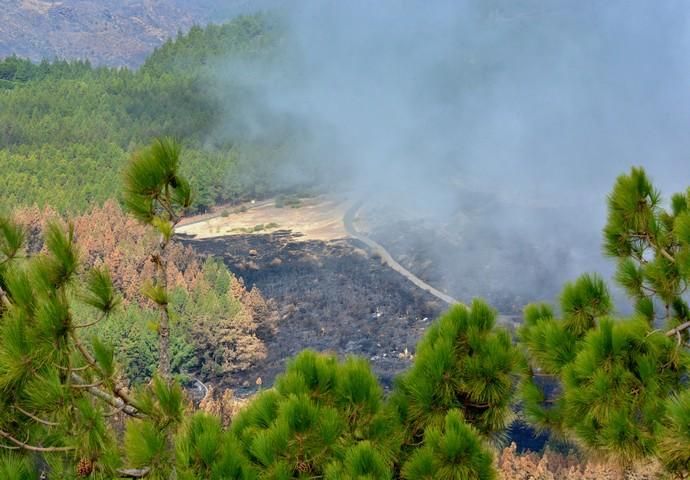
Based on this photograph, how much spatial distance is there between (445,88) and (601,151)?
8208 mm

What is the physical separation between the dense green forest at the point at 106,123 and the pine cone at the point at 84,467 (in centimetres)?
1299

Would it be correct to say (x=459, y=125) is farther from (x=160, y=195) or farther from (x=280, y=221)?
(x=160, y=195)

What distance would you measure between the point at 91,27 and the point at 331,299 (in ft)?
255

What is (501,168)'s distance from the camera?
18.6 meters

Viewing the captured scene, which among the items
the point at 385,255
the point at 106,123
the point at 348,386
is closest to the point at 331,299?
the point at 385,255

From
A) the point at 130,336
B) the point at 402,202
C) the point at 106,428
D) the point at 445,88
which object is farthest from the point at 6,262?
the point at 445,88

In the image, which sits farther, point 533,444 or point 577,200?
point 577,200

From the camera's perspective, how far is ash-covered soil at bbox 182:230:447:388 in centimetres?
898

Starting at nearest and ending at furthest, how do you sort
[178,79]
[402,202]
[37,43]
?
1. [402,202]
2. [178,79]
3. [37,43]

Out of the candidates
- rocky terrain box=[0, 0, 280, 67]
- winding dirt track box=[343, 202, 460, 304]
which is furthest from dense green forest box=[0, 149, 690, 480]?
rocky terrain box=[0, 0, 280, 67]

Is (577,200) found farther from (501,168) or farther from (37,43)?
(37,43)

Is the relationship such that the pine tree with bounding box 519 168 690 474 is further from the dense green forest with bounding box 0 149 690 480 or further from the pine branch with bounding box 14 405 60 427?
the pine branch with bounding box 14 405 60 427

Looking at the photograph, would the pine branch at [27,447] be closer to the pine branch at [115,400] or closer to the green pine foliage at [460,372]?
the pine branch at [115,400]

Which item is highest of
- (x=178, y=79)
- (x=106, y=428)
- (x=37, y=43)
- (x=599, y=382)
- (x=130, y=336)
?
(x=37, y=43)
